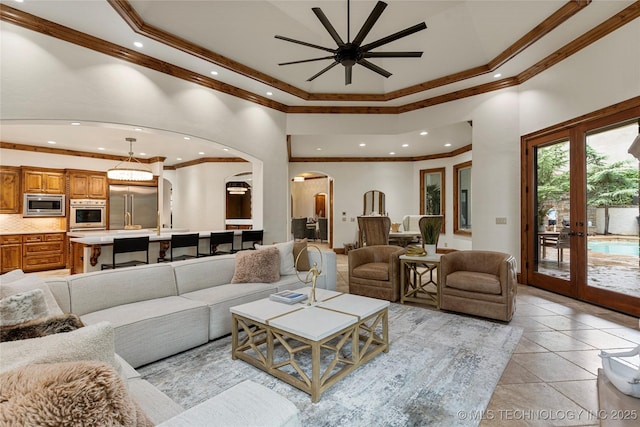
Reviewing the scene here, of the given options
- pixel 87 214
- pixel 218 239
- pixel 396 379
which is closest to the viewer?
pixel 396 379

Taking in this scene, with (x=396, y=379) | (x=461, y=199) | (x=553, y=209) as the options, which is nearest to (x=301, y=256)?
(x=396, y=379)

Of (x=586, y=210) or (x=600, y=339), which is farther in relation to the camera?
(x=586, y=210)

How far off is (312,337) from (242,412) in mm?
1022

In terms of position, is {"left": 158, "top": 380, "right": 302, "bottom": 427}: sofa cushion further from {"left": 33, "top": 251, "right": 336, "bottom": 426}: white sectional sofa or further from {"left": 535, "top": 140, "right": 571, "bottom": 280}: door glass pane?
{"left": 535, "top": 140, "right": 571, "bottom": 280}: door glass pane

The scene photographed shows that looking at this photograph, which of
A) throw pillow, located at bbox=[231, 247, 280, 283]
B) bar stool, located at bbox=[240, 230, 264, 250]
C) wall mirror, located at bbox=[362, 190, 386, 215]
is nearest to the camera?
throw pillow, located at bbox=[231, 247, 280, 283]

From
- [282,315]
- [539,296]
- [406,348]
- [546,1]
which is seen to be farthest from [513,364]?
[546,1]

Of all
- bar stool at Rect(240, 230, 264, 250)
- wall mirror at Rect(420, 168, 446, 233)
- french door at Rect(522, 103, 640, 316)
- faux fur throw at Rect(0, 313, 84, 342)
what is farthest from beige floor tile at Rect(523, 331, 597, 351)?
wall mirror at Rect(420, 168, 446, 233)

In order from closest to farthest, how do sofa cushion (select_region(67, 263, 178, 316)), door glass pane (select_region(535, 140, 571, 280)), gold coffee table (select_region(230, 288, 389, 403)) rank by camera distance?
gold coffee table (select_region(230, 288, 389, 403)) < sofa cushion (select_region(67, 263, 178, 316)) < door glass pane (select_region(535, 140, 571, 280))

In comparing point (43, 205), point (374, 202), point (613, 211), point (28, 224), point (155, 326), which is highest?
point (374, 202)

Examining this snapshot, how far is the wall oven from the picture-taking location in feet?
23.5

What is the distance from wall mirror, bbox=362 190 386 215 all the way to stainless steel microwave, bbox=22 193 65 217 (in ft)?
25.2

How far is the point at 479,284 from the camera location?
3436mm

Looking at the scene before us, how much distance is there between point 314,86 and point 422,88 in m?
1.99

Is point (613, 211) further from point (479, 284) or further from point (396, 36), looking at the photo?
point (396, 36)
